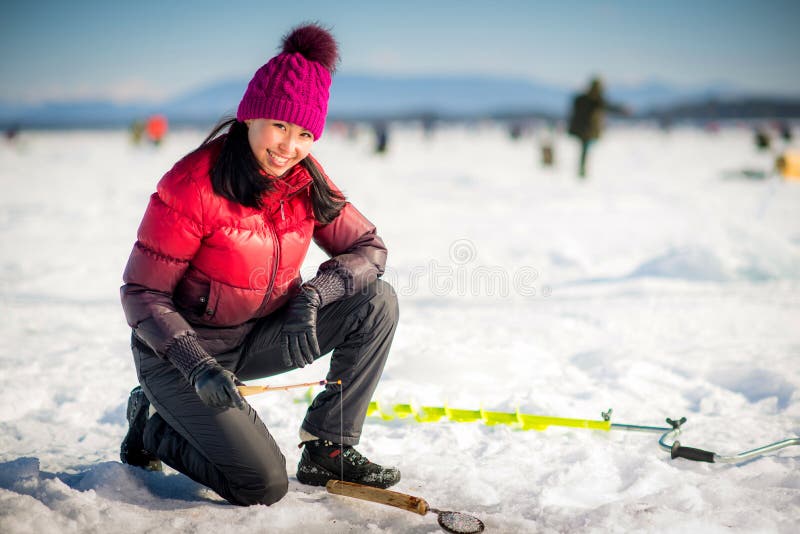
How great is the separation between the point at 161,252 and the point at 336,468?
0.96 metres

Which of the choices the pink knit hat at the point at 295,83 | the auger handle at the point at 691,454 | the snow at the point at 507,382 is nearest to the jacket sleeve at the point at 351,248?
the pink knit hat at the point at 295,83

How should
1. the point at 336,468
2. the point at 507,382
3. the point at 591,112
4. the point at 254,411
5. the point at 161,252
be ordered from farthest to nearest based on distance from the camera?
the point at 591,112
the point at 507,382
the point at 336,468
the point at 254,411
the point at 161,252

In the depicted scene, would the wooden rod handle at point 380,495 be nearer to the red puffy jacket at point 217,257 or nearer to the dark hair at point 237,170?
the red puffy jacket at point 217,257

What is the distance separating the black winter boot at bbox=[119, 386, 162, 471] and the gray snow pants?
0.08m

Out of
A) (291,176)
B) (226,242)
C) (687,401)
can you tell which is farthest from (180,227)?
(687,401)

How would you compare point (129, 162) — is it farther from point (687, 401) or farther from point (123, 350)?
point (687, 401)

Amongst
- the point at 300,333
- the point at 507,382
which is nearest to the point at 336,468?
the point at 300,333

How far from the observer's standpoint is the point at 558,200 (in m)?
10.8

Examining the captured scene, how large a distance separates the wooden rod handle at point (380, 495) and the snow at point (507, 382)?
4cm

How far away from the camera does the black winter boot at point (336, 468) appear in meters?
2.13

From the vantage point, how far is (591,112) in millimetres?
12578

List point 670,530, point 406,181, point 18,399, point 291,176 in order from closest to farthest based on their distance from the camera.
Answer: point 670,530 → point 291,176 → point 18,399 → point 406,181

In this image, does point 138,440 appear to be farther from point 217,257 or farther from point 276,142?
point 276,142

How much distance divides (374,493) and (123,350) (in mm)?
2291
